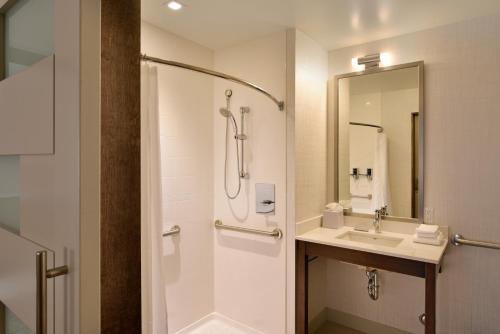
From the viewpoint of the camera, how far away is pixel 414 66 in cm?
232

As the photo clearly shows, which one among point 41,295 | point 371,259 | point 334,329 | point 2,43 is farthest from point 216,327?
point 2,43

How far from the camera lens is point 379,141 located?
8.30 ft

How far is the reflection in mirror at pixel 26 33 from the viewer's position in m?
0.87

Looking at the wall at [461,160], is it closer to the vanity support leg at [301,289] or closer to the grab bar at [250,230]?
the vanity support leg at [301,289]

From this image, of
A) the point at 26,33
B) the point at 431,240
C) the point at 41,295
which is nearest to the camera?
the point at 41,295

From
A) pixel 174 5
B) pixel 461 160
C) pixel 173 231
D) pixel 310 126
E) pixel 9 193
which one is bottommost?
pixel 173 231

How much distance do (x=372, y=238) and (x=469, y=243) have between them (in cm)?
64

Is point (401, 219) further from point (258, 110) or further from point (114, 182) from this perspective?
point (114, 182)

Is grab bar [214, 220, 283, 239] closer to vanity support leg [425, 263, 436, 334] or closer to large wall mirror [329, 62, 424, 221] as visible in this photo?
large wall mirror [329, 62, 424, 221]

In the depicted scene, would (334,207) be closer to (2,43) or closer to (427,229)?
(427,229)

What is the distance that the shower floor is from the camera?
8.38 ft

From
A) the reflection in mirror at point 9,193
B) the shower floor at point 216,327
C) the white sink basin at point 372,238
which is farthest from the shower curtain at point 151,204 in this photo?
the white sink basin at point 372,238

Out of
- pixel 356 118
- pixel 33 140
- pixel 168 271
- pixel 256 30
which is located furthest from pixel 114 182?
pixel 356 118

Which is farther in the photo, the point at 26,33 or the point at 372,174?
the point at 372,174
